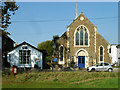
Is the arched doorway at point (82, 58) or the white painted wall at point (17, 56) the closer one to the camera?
the white painted wall at point (17, 56)

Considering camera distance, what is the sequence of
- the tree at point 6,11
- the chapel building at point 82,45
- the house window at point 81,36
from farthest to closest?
the house window at point 81,36
the chapel building at point 82,45
the tree at point 6,11

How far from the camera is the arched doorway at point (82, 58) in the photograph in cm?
4291

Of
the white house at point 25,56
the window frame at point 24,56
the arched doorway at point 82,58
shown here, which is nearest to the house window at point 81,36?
the arched doorway at point 82,58

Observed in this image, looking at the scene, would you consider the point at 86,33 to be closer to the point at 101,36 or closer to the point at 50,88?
the point at 101,36

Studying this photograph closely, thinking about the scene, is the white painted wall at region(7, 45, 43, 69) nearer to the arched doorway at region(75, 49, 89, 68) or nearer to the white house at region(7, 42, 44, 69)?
the white house at region(7, 42, 44, 69)

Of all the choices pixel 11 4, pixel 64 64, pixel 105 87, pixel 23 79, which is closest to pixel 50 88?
pixel 105 87

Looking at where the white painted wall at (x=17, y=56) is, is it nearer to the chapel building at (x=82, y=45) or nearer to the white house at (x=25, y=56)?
the white house at (x=25, y=56)

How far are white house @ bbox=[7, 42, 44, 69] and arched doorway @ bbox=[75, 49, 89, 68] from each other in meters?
8.92

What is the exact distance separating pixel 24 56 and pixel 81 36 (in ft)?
41.3

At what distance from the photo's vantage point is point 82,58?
4322cm

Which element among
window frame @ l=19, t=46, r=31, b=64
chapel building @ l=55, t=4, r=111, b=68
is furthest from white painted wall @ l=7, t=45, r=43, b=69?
chapel building @ l=55, t=4, r=111, b=68

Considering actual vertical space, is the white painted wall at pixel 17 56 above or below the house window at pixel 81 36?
below

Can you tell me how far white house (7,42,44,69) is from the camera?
3722 centimetres

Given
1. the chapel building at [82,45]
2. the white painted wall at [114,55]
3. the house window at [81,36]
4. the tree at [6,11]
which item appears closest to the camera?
the tree at [6,11]
